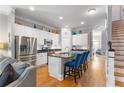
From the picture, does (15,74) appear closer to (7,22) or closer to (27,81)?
(27,81)

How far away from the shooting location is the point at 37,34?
5.83 m

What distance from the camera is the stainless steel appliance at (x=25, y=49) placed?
165 inches

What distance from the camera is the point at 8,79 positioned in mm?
1581

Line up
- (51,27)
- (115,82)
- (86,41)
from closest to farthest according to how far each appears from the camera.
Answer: (115,82) → (51,27) → (86,41)

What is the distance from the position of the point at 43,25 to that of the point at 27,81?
17.9ft

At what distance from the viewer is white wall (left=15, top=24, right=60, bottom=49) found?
4.62 meters

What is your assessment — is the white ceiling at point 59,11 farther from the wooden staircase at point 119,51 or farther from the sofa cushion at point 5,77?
the sofa cushion at point 5,77

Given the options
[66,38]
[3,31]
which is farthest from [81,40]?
[3,31]

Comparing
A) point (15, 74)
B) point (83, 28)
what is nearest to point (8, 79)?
point (15, 74)

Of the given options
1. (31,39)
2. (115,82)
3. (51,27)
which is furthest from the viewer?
(51,27)

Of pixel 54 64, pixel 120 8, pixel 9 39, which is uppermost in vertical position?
pixel 120 8

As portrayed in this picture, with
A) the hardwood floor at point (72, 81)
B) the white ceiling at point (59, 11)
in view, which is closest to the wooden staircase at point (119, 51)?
the hardwood floor at point (72, 81)

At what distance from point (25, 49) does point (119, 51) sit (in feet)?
12.3

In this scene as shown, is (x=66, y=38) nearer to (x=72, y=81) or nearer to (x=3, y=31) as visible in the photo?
(x=3, y=31)
